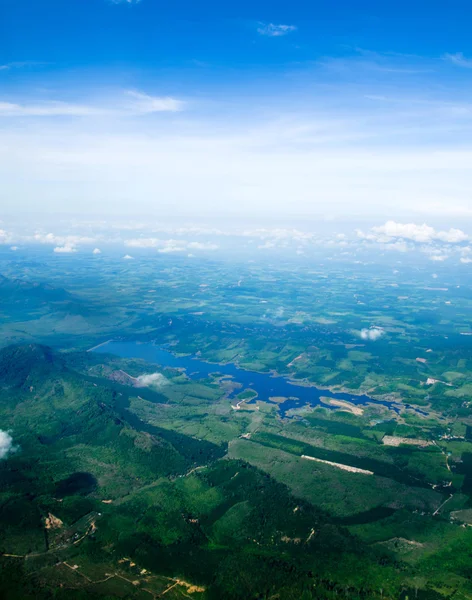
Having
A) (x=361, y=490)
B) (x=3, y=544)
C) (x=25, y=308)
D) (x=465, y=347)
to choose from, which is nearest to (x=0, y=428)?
(x=3, y=544)

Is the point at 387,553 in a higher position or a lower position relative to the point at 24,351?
lower

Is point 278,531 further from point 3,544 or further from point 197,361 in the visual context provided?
point 197,361

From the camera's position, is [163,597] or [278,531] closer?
[163,597]

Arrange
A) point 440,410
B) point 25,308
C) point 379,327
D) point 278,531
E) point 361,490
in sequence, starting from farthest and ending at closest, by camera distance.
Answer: point 25,308 → point 379,327 → point 440,410 → point 361,490 → point 278,531

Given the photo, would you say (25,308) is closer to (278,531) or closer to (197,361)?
(197,361)

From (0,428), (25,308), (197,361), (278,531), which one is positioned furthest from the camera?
(25,308)

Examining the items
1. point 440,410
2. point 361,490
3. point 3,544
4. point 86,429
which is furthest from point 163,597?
point 440,410
